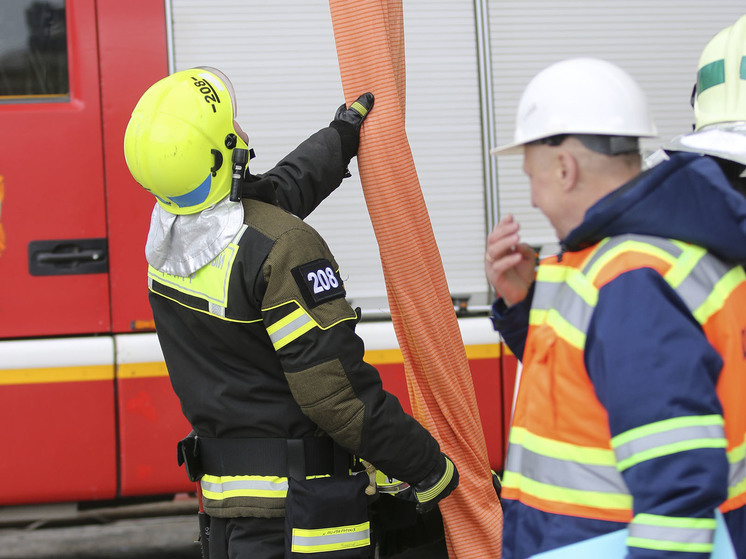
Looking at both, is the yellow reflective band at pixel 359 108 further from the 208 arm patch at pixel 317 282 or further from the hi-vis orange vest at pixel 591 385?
the hi-vis orange vest at pixel 591 385

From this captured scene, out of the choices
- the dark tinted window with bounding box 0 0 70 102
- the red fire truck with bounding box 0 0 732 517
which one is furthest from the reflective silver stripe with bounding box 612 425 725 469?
the dark tinted window with bounding box 0 0 70 102

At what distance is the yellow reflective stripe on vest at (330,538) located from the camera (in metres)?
1.76

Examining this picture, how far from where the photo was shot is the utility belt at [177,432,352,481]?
5.98ft

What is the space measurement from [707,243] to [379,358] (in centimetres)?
168

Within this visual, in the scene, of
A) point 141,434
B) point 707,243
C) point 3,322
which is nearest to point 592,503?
point 707,243

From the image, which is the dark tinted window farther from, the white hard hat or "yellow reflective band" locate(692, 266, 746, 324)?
"yellow reflective band" locate(692, 266, 746, 324)

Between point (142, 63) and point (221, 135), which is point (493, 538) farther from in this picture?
point (142, 63)

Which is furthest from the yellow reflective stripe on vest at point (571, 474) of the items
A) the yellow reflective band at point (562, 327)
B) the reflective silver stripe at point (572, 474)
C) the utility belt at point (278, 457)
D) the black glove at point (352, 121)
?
the black glove at point (352, 121)

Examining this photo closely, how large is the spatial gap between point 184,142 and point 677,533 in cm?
124

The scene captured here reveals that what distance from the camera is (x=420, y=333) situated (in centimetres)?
224

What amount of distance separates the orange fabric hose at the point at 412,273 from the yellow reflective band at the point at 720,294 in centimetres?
114

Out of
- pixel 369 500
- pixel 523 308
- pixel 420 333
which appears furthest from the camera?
pixel 420 333

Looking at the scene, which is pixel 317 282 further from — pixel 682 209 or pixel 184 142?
pixel 682 209

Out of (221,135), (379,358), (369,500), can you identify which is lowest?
(369,500)
